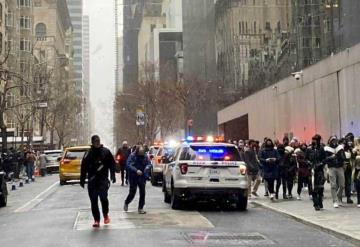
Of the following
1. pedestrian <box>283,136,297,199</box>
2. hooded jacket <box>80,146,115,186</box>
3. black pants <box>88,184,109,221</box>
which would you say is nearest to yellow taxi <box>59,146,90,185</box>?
pedestrian <box>283,136,297,199</box>

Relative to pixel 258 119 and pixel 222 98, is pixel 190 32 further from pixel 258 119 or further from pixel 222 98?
pixel 258 119

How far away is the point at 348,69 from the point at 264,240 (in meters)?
15.0

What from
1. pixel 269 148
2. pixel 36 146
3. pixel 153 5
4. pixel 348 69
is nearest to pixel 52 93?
pixel 36 146

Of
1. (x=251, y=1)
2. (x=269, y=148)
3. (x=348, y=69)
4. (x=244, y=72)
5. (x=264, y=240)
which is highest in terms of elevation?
(x=251, y=1)

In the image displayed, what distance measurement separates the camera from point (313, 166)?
16.0m

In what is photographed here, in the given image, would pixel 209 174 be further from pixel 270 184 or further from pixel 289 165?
pixel 289 165

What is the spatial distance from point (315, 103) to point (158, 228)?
19.0 m

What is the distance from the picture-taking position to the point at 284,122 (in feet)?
118

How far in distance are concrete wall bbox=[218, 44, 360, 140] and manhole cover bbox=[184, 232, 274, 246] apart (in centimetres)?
1323

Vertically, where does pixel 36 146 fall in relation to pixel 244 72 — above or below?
below

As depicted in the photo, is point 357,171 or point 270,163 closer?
point 357,171

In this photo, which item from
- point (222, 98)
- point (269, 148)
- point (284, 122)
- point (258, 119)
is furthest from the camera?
point (222, 98)

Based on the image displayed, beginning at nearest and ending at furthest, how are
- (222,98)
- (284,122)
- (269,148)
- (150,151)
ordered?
(269,148)
(150,151)
(284,122)
(222,98)

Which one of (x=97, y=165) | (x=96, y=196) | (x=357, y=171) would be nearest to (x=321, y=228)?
(x=357, y=171)
